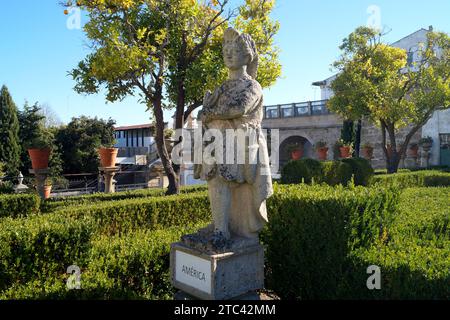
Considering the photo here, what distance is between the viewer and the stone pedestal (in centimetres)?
349

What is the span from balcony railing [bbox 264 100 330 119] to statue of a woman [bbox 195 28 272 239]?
2248 cm

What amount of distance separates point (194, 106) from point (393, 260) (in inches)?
297

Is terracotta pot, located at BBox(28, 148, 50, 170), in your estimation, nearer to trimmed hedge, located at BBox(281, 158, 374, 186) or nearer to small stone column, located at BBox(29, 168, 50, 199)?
small stone column, located at BBox(29, 168, 50, 199)

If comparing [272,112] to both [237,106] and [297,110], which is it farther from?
[237,106]

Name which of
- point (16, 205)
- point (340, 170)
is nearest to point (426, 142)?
point (340, 170)

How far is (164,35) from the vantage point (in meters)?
8.94

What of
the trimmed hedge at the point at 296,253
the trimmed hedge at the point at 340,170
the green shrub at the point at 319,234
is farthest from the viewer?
the trimmed hedge at the point at 340,170

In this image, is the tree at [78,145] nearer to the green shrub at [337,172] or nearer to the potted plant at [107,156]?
the potted plant at [107,156]

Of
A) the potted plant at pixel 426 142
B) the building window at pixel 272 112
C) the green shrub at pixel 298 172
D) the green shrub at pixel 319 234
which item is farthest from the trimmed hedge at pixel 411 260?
the building window at pixel 272 112

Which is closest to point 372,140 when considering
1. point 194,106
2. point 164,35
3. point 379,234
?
point 194,106

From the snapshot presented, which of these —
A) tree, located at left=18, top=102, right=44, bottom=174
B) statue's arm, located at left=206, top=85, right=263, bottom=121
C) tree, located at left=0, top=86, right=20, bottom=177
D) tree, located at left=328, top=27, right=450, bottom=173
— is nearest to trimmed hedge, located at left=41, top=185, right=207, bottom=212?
statue's arm, located at left=206, top=85, right=263, bottom=121

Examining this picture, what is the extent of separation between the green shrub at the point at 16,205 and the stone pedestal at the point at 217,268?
529 centimetres

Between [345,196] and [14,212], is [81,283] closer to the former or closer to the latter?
[345,196]

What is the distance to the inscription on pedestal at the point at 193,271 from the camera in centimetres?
352
